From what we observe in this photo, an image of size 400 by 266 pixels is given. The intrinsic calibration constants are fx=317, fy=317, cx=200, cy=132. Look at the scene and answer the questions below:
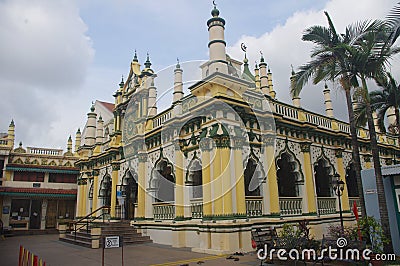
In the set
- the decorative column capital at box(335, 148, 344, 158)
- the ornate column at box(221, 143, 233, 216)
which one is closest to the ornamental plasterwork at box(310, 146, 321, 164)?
the decorative column capital at box(335, 148, 344, 158)

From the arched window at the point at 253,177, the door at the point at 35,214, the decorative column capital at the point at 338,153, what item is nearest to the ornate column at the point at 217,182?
the arched window at the point at 253,177

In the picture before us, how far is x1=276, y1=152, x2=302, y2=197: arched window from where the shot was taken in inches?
650

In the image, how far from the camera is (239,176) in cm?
1309

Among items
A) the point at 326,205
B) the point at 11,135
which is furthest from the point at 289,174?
the point at 11,135

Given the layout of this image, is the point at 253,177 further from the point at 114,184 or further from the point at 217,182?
the point at 114,184

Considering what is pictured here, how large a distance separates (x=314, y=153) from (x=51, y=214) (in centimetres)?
2326

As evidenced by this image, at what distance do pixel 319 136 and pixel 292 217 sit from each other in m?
5.49

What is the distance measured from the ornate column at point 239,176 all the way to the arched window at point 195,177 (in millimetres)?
1970

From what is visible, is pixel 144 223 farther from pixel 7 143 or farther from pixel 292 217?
pixel 7 143

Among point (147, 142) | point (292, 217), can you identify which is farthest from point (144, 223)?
point (292, 217)

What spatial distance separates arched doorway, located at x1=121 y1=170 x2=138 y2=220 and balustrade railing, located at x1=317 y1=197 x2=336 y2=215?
10.7 meters

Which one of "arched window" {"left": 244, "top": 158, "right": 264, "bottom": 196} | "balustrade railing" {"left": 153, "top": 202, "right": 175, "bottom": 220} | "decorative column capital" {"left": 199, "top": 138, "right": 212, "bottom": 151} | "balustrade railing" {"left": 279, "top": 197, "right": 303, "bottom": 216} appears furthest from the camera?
"balustrade railing" {"left": 153, "top": 202, "right": 175, "bottom": 220}

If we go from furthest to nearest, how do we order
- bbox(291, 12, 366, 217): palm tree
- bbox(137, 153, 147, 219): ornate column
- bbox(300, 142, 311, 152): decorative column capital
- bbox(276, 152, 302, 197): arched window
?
bbox(137, 153, 147, 219): ornate column, bbox(300, 142, 311, 152): decorative column capital, bbox(276, 152, 302, 197): arched window, bbox(291, 12, 366, 217): palm tree

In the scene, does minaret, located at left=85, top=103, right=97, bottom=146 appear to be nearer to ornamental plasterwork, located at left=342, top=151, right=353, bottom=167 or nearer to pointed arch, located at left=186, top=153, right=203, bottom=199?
pointed arch, located at left=186, top=153, right=203, bottom=199
